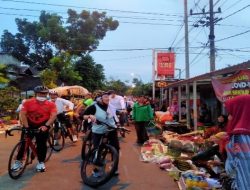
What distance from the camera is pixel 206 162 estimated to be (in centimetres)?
848

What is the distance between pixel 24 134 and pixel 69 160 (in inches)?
94.2

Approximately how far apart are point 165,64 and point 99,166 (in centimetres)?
2097

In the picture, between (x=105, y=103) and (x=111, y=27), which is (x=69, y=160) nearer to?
(x=105, y=103)

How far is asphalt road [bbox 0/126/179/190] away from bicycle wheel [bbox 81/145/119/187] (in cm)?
17

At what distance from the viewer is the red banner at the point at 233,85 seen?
896 centimetres

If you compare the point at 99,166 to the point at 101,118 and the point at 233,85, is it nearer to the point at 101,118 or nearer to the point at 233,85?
the point at 101,118

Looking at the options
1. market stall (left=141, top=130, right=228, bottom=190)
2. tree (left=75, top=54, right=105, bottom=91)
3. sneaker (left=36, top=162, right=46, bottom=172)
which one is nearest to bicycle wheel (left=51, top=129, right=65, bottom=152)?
market stall (left=141, top=130, right=228, bottom=190)

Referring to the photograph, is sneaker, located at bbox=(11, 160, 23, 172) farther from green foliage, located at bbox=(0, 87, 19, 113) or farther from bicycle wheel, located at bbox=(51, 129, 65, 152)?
green foliage, located at bbox=(0, 87, 19, 113)

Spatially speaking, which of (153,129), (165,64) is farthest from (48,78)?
(153,129)

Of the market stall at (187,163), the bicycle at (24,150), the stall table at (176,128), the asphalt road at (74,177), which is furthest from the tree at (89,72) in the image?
the bicycle at (24,150)

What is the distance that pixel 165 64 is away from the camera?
28.2 metres

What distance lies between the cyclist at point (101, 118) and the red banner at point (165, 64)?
1981cm

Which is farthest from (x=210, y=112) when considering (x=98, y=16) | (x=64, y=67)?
(x=98, y=16)

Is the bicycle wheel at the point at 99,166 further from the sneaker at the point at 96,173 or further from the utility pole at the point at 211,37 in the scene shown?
the utility pole at the point at 211,37
